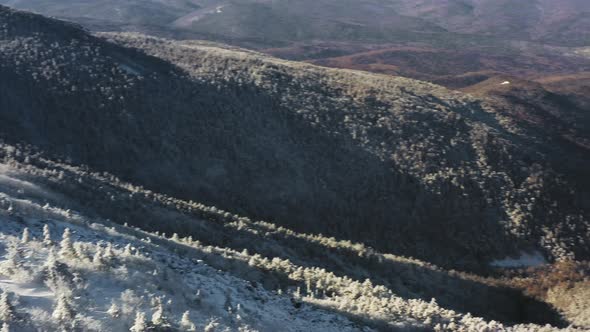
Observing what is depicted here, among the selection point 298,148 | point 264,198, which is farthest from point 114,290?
point 298,148

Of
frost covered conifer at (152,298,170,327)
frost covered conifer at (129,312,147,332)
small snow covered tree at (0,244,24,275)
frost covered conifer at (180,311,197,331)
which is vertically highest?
small snow covered tree at (0,244,24,275)

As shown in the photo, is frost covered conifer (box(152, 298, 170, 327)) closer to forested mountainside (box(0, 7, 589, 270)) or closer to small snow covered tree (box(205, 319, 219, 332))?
small snow covered tree (box(205, 319, 219, 332))

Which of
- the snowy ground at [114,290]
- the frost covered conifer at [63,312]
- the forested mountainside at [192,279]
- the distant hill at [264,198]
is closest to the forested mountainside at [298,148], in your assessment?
the distant hill at [264,198]

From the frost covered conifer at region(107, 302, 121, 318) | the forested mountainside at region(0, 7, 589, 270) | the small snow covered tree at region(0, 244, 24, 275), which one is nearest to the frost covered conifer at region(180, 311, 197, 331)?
the frost covered conifer at region(107, 302, 121, 318)

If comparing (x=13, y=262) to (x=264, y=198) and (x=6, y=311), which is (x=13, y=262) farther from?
(x=264, y=198)

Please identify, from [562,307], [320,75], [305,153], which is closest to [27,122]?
[305,153]

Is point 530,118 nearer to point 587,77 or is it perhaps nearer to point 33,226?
point 33,226
